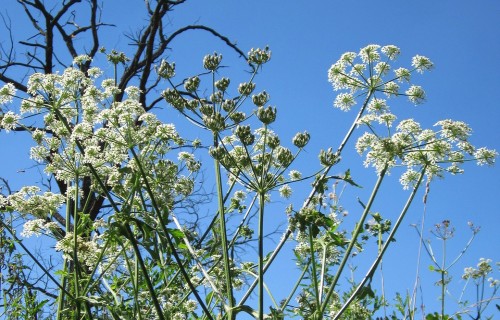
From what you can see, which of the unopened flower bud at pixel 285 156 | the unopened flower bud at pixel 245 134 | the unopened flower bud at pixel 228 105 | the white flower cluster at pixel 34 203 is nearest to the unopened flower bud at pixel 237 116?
the unopened flower bud at pixel 228 105

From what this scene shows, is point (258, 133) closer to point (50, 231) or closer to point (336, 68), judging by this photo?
Answer: point (336, 68)

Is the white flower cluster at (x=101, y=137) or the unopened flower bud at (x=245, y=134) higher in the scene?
the white flower cluster at (x=101, y=137)

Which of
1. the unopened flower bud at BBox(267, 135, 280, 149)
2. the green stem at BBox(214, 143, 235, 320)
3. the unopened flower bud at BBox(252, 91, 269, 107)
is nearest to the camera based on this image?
the green stem at BBox(214, 143, 235, 320)

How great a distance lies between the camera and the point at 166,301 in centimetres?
378

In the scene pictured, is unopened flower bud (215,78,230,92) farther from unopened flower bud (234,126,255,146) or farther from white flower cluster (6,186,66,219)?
white flower cluster (6,186,66,219)

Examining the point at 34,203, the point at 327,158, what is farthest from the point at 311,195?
the point at 34,203

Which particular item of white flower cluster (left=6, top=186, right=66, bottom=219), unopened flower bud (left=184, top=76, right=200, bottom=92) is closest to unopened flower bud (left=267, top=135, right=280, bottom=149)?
unopened flower bud (left=184, top=76, right=200, bottom=92)

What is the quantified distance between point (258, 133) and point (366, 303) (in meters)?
1.38

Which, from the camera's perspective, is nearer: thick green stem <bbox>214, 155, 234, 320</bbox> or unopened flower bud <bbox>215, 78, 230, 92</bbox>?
thick green stem <bbox>214, 155, 234, 320</bbox>

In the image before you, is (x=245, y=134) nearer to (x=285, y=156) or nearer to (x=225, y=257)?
(x=285, y=156)

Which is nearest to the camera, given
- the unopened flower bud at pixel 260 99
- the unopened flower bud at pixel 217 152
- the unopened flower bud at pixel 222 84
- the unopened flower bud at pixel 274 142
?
the unopened flower bud at pixel 217 152

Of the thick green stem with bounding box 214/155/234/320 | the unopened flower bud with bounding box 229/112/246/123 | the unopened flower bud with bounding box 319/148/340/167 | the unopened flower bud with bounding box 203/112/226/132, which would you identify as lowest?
the thick green stem with bounding box 214/155/234/320

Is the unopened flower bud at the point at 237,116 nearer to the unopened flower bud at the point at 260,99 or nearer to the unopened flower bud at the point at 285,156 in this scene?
the unopened flower bud at the point at 260,99

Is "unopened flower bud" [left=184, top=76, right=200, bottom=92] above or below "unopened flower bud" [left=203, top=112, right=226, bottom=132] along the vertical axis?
above
